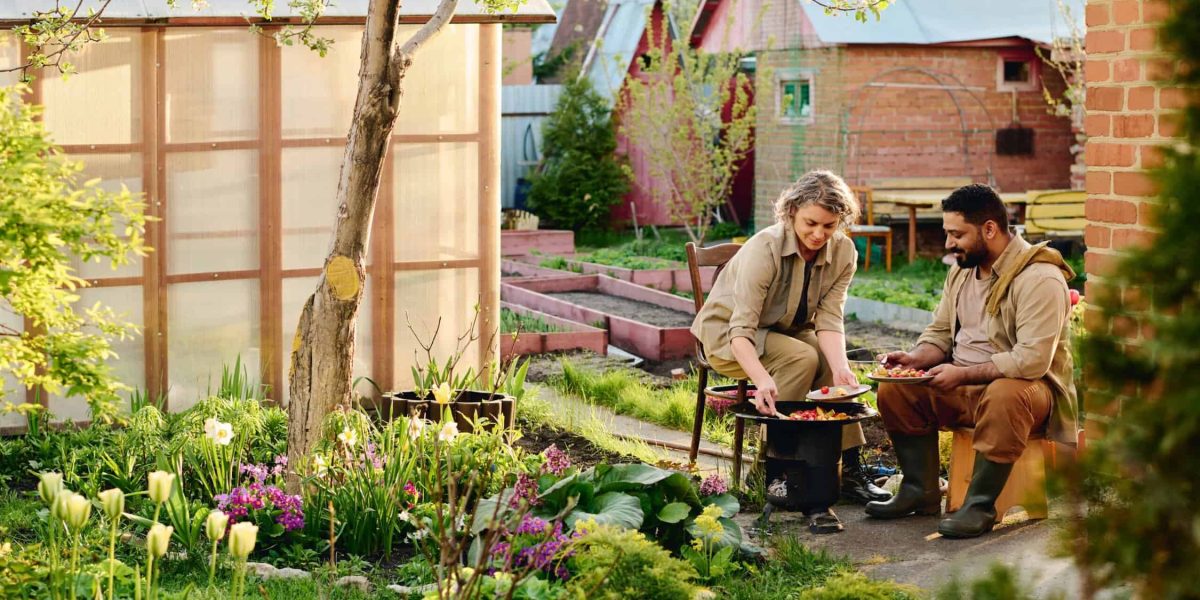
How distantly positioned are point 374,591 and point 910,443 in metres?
2.28

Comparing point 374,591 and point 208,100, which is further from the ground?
point 208,100

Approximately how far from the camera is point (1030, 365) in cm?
546

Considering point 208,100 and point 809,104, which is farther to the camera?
point 809,104

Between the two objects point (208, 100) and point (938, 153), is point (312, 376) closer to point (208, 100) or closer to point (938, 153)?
point (208, 100)

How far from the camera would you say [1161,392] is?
1.70 meters

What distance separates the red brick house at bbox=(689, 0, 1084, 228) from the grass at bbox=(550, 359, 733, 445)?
9.02 m

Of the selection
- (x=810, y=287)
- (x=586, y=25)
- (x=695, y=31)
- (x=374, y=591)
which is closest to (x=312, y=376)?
(x=374, y=591)

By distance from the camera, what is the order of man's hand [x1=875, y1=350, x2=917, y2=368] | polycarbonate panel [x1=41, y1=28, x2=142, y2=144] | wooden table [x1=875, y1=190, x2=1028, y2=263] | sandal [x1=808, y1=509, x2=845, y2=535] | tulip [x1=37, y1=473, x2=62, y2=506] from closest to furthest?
tulip [x1=37, y1=473, x2=62, y2=506]
sandal [x1=808, y1=509, x2=845, y2=535]
man's hand [x1=875, y1=350, x2=917, y2=368]
polycarbonate panel [x1=41, y1=28, x2=142, y2=144]
wooden table [x1=875, y1=190, x2=1028, y2=263]

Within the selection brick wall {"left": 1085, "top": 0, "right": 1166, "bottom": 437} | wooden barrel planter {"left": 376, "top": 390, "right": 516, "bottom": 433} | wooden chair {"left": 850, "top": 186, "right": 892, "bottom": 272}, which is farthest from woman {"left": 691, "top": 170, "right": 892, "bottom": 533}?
wooden chair {"left": 850, "top": 186, "right": 892, "bottom": 272}

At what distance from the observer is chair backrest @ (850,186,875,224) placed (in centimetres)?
1670

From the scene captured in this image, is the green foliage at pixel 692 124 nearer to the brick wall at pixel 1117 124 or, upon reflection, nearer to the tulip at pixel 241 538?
the brick wall at pixel 1117 124

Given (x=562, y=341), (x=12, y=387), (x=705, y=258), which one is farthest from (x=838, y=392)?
(x=562, y=341)

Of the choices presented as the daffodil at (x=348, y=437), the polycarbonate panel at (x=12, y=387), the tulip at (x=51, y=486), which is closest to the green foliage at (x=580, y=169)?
the polycarbonate panel at (x=12, y=387)

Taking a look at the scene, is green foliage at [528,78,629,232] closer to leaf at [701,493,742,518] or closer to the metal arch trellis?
the metal arch trellis
